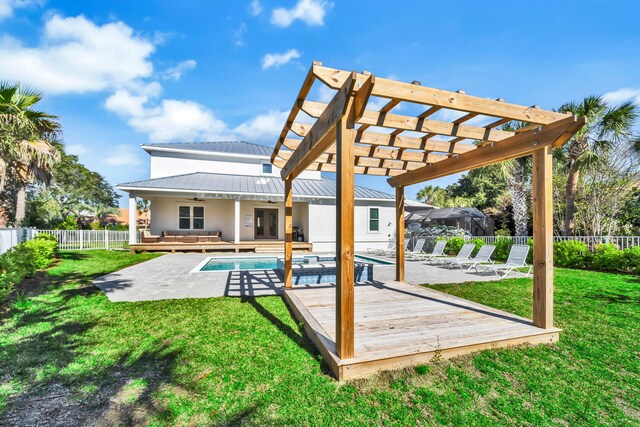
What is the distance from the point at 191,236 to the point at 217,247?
205 cm

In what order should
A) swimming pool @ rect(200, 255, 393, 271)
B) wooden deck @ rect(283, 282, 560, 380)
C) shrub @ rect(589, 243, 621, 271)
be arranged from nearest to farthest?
wooden deck @ rect(283, 282, 560, 380), shrub @ rect(589, 243, 621, 271), swimming pool @ rect(200, 255, 393, 271)

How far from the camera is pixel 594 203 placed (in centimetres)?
1384

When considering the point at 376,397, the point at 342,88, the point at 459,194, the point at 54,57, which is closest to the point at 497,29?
the point at 342,88

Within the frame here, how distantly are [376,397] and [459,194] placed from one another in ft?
125

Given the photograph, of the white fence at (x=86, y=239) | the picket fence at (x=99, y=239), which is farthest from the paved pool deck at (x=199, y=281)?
the white fence at (x=86, y=239)

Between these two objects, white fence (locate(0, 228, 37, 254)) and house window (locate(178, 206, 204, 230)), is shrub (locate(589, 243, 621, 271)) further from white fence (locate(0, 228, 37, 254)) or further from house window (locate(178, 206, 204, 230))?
house window (locate(178, 206, 204, 230))

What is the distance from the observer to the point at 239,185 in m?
18.0

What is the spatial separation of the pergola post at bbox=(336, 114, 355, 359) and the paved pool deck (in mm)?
4031

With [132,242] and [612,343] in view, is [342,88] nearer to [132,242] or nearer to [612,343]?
[612,343]

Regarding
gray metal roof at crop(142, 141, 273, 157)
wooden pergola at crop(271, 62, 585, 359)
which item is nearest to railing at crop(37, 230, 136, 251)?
gray metal roof at crop(142, 141, 273, 157)

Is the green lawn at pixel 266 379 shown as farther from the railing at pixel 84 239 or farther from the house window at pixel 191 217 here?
the railing at pixel 84 239

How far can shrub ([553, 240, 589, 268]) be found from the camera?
34.8ft

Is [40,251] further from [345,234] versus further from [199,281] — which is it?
[345,234]

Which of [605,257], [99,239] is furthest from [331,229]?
[99,239]
